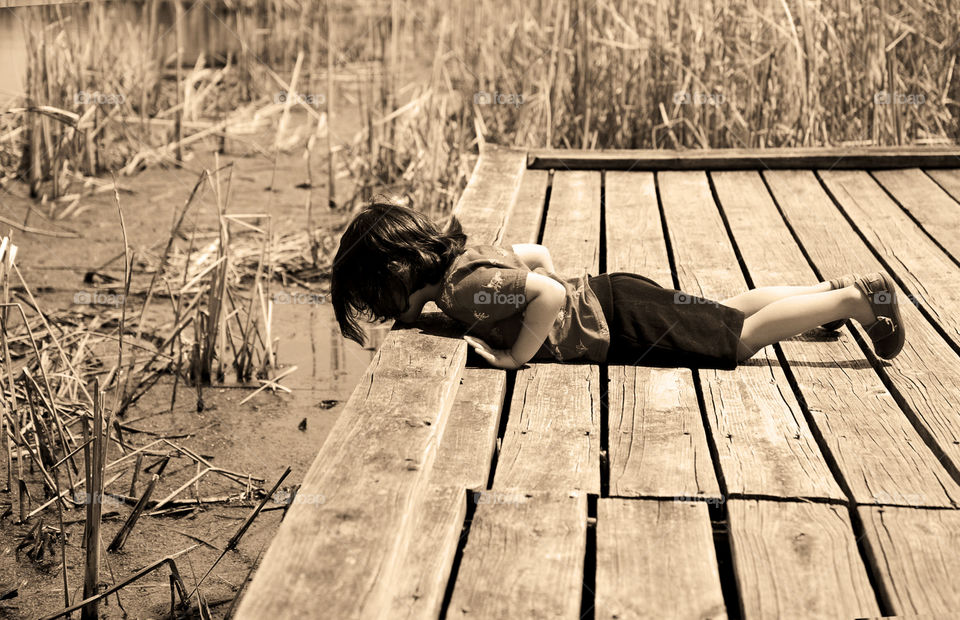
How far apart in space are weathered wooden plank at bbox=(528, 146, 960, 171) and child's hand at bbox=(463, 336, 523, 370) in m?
2.29

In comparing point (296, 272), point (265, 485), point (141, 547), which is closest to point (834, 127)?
point (296, 272)

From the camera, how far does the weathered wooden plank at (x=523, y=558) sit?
175cm

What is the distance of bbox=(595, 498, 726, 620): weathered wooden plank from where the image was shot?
1750 mm

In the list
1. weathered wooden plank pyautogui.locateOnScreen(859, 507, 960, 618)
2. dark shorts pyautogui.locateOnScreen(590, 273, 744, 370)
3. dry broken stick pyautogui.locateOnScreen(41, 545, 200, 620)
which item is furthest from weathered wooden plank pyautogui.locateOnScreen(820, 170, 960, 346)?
dry broken stick pyautogui.locateOnScreen(41, 545, 200, 620)

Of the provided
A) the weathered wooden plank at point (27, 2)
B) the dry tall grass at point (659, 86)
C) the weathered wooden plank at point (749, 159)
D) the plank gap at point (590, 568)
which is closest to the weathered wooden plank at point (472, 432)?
the plank gap at point (590, 568)

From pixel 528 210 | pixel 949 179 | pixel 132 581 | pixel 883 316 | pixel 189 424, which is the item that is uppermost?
pixel 883 316

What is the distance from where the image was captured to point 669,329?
2762 millimetres

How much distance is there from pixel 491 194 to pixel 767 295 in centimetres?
145

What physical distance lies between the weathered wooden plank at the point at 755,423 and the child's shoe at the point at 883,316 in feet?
0.83

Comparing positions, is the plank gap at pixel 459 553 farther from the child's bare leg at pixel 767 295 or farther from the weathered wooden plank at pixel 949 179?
the weathered wooden plank at pixel 949 179

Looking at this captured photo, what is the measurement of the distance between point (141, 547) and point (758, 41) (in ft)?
12.6

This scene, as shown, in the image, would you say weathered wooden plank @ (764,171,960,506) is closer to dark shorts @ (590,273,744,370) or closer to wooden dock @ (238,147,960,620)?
wooden dock @ (238,147,960,620)

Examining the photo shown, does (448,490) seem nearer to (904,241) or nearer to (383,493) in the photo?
(383,493)

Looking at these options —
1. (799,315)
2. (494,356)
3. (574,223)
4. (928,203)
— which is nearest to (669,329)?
(799,315)
